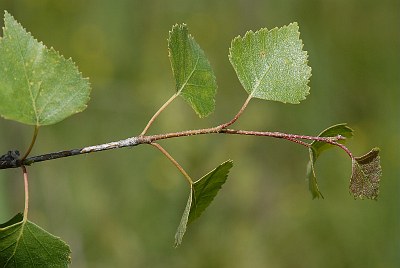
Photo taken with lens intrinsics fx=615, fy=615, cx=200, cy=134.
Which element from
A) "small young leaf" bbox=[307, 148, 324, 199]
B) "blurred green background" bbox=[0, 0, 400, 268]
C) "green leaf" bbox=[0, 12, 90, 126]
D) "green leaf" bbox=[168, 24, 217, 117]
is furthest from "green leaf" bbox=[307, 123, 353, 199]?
"blurred green background" bbox=[0, 0, 400, 268]

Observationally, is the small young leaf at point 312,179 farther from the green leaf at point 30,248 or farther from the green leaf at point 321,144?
the green leaf at point 30,248

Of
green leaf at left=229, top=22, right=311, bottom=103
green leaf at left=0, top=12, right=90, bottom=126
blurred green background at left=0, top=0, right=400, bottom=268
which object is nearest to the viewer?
green leaf at left=0, top=12, right=90, bottom=126

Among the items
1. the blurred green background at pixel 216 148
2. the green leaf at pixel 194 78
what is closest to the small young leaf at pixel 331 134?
the green leaf at pixel 194 78

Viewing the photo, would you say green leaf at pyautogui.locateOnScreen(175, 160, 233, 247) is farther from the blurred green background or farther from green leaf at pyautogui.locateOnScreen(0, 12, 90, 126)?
the blurred green background

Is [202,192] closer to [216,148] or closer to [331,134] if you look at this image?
[331,134]

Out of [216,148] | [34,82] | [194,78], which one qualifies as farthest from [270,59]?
[216,148]

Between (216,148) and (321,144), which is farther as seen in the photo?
(216,148)
